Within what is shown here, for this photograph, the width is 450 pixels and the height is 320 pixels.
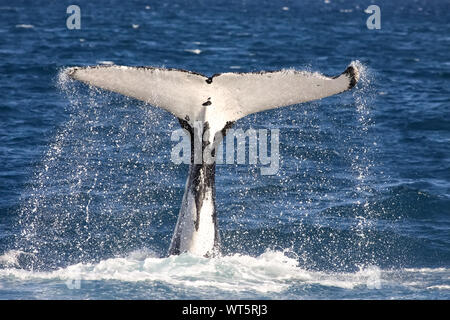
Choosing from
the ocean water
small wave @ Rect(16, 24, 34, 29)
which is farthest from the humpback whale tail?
small wave @ Rect(16, 24, 34, 29)

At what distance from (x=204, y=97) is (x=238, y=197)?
18.8 ft

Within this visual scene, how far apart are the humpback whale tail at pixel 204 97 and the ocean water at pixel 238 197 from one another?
0.47 m

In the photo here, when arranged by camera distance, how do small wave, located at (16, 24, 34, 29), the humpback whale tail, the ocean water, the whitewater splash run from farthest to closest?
small wave, located at (16, 24, 34, 29) < the ocean water < the whitewater splash < the humpback whale tail

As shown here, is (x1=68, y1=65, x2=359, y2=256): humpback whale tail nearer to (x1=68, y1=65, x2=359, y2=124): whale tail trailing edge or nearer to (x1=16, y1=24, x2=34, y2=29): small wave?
(x1=68, y1=65, x2=359, y2=124): whale tail trailing edge

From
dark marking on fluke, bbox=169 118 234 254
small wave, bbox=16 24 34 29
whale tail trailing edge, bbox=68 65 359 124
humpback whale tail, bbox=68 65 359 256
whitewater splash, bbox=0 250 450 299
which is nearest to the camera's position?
whale tail trailing edge, bbox=68 65 359 124

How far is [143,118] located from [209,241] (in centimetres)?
1203

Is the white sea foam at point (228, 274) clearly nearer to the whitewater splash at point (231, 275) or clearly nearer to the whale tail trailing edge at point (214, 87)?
the whitewater splash at point (231, 275)

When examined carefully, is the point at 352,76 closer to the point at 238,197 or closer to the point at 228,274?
the point at 228,274

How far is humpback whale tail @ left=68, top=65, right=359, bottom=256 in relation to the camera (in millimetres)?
11688

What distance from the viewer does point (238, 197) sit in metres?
17.8

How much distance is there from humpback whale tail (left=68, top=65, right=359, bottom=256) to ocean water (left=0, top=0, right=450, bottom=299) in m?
0.47

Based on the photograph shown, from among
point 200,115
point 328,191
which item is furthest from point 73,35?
point 200,115

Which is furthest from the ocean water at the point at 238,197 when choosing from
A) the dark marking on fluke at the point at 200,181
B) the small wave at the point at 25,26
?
the small wave at the point at 25,26

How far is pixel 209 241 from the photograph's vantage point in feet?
40.0
